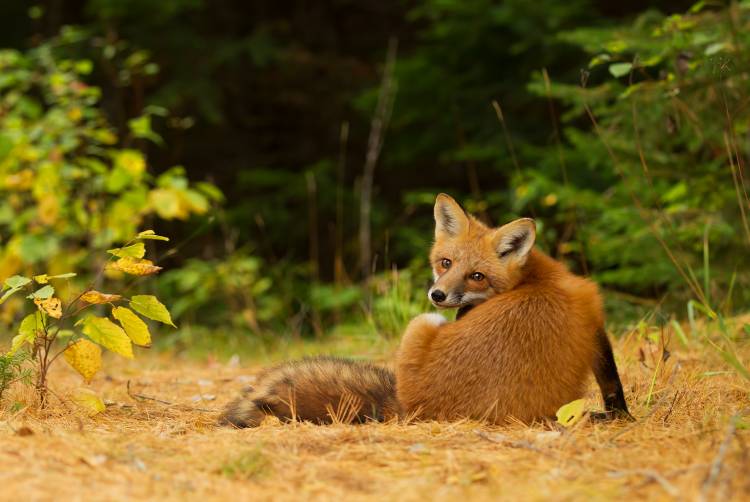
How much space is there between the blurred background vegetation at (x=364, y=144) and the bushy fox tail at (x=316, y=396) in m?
1.37

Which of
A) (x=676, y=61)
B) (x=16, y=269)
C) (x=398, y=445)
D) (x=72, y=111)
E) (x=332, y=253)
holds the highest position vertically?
(x=676, y=61)

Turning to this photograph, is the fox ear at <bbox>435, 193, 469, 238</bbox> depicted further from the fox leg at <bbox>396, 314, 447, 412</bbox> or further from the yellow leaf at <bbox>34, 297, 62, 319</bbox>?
the yellow leaf at <bbox>34, 297, 62, 319</bbox>

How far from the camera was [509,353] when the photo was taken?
11.6ft

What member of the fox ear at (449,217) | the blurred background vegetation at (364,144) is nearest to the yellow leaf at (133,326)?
the blurred background vegetation at (364,144)

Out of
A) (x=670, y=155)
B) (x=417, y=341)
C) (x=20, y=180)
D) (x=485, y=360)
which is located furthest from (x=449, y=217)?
(x=20, y=180)

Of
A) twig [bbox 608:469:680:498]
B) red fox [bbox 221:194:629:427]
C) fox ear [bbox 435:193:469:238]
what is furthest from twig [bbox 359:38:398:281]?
twig [bbox 608:469:680:498]

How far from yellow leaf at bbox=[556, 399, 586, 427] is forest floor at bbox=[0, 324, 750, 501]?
1.8 inches

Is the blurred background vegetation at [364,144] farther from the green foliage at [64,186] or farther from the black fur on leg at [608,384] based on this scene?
the black fur on leg at [608,384]

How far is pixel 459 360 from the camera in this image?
11.9 ft

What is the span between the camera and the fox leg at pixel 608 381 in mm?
3762

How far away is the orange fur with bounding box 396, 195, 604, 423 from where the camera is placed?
3.56 m

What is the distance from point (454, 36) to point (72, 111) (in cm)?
488

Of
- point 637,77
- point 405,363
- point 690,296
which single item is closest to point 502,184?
point 637,77

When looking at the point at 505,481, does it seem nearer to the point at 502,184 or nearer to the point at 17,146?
the point at 17,146
